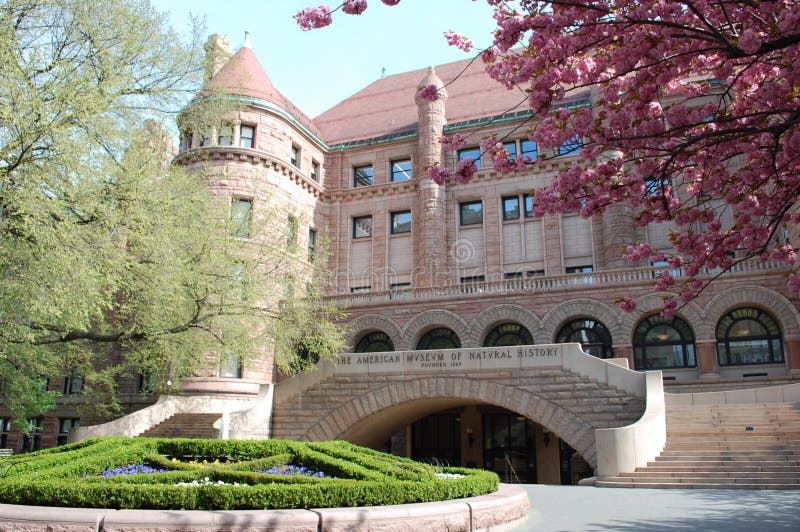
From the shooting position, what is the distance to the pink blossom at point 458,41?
29.3 feet

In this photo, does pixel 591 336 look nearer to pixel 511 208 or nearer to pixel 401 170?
pixel 511 208

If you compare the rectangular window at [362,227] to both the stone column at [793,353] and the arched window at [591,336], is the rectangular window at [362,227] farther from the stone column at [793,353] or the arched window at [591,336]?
the stone column at [793,353]

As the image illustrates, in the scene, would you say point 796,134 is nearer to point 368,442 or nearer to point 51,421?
point 368,442

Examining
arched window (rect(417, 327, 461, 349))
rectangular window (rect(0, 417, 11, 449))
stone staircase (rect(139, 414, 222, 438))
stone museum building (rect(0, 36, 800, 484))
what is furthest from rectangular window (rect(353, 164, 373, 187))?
rectangular window (rect(0, 417, 11, 449))

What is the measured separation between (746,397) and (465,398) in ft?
29.1

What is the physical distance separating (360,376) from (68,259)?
1378 centimetres

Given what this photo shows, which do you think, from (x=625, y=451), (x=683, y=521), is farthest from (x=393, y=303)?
(x=683, y=521)

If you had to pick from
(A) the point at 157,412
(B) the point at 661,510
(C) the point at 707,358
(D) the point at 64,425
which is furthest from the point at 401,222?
(B) the point at 661,510

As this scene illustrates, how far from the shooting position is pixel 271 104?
32312 millimetres

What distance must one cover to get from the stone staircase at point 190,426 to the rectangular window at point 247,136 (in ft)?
43.4

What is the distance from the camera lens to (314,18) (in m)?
7.12

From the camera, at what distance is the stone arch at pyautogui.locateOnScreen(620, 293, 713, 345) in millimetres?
25359

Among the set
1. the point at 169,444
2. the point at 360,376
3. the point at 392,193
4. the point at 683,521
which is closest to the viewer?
the point at 683,521

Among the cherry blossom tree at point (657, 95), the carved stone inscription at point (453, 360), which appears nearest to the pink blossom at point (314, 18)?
the cherry blossom tree at point (657, 95)
